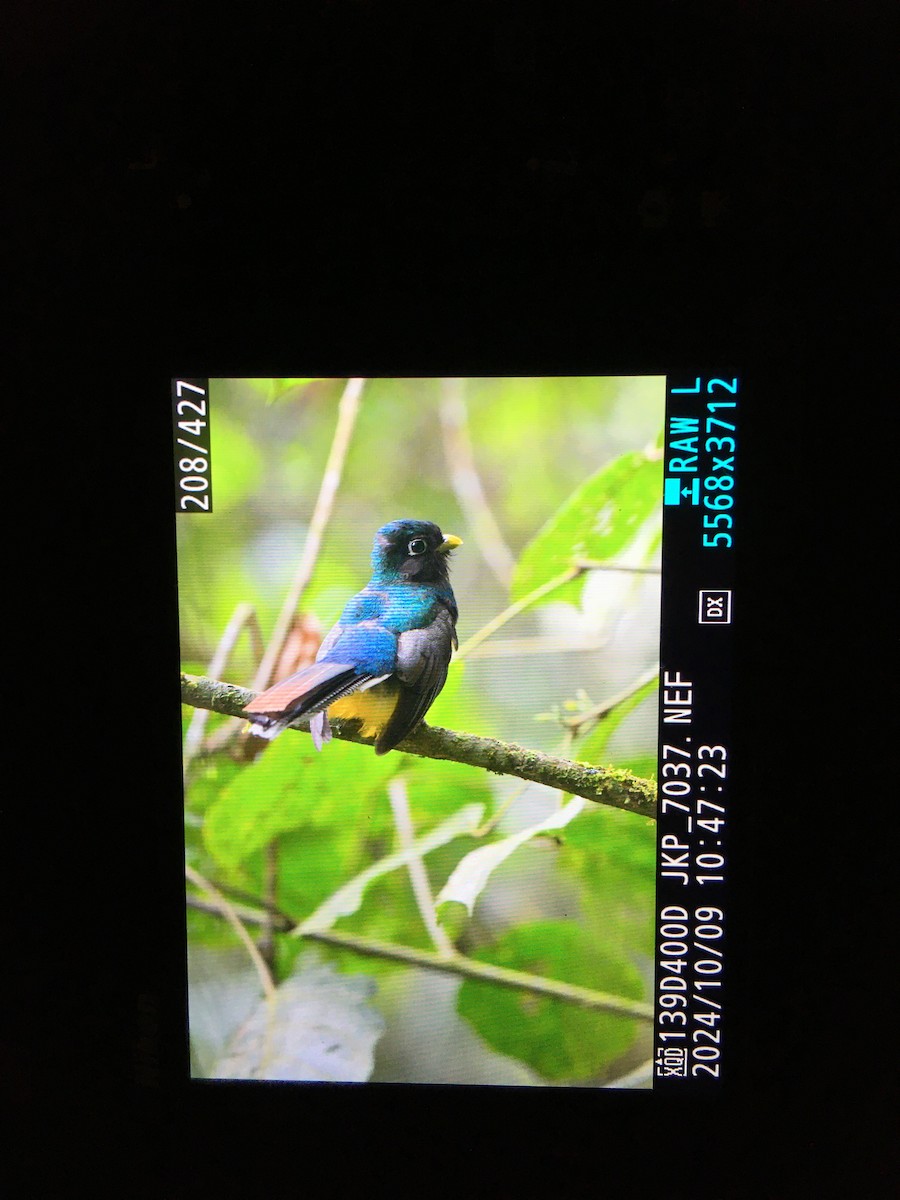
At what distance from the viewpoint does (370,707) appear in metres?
1.20

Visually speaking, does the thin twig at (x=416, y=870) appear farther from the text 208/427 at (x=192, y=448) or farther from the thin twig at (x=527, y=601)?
the text 208/427 at (x=192, y=448)

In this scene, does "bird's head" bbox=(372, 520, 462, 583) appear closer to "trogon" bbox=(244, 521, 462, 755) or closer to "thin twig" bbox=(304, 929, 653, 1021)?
"trogon" bbox=(244, 521, 462, 755)

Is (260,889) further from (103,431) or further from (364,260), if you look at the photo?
(364,260)

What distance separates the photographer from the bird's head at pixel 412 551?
1185 mm

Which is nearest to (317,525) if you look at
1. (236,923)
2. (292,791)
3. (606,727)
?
(292,791)

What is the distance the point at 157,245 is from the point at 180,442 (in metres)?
0.27

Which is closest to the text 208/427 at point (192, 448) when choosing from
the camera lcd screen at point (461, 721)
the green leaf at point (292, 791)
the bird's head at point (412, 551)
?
the camera lcd screen at point (461, 721)

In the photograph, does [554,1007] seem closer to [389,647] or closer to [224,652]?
[389,647]

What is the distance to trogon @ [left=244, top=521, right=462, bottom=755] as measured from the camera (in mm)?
1193

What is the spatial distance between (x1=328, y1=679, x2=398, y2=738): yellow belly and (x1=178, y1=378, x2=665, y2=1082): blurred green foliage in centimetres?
4

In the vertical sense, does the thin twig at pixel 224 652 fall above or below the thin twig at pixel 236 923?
above

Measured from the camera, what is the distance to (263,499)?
1.19 meters

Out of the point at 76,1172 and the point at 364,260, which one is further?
the point at 76,1172

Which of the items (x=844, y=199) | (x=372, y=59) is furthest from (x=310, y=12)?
(x=844, y=199)
